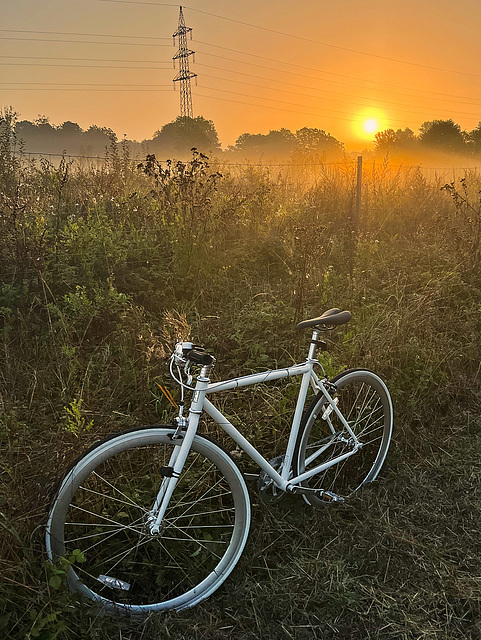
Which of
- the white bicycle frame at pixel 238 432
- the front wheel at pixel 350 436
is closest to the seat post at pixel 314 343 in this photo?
the white bicycle frame at pixel 238 432

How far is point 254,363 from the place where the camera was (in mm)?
3600

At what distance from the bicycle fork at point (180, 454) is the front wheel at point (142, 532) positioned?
0.03 metres

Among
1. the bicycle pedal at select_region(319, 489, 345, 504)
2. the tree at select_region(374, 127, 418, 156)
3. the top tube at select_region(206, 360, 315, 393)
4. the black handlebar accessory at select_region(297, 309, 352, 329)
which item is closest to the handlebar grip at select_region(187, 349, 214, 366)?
the top tube at select_region(206, 360, 315, 393)

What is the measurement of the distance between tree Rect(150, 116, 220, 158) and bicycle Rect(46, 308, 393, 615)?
29443 millimetres

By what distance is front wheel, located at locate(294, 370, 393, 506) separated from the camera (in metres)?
2.82

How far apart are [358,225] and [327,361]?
4.28m

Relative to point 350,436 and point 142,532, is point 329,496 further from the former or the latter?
point 142,532

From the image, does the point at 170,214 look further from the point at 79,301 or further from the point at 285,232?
the point at 79,301

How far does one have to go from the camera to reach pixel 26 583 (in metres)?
1.95

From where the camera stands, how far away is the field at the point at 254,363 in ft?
7.02

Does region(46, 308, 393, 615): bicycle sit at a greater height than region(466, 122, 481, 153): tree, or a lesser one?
lesser

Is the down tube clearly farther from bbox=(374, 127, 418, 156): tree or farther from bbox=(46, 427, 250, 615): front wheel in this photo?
bbox=(374, 127, 418, 156): tree

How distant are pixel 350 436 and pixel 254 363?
937 mm

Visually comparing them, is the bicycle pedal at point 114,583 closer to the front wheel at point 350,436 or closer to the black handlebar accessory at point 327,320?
the front wheel at point 350,436
